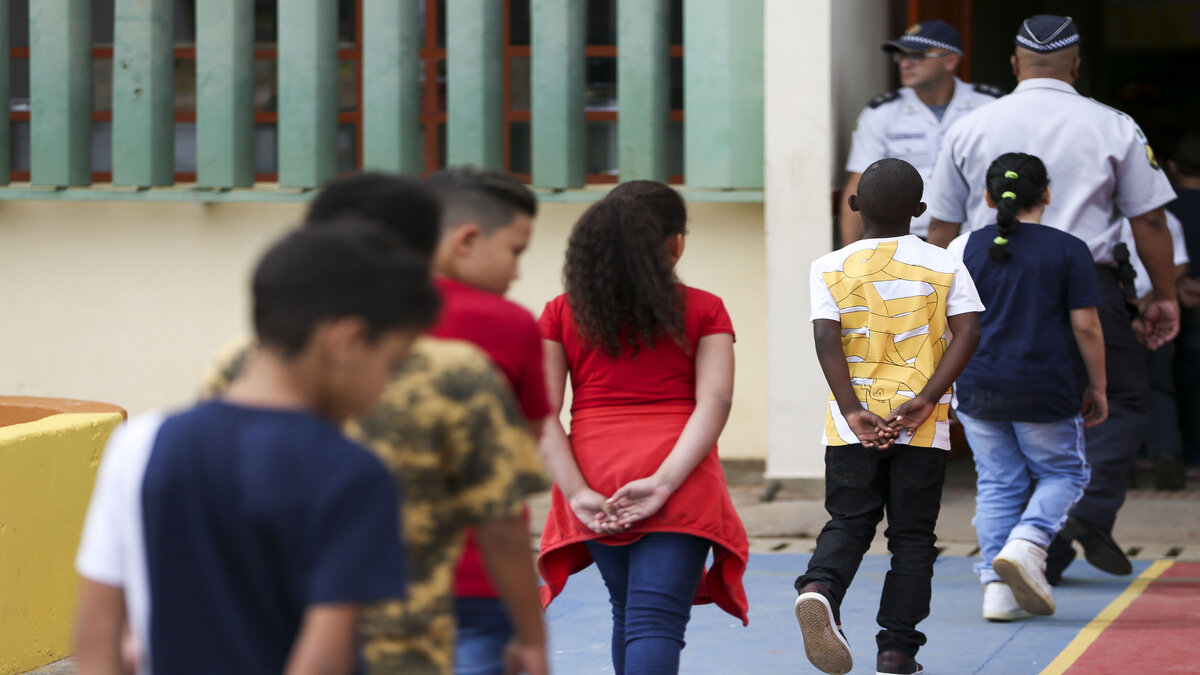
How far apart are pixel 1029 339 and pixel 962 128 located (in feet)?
3.70

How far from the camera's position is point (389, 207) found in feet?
7.63

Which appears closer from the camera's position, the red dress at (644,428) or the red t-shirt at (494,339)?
the red t-shirt at (494,339)

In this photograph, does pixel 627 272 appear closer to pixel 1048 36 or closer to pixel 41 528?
pixel 41 528

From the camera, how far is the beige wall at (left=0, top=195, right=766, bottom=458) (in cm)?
931

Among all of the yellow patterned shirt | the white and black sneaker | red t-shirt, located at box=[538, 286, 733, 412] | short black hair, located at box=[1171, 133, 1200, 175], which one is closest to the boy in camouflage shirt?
red t-shirt, located at box=[538, 286, 733, 412]

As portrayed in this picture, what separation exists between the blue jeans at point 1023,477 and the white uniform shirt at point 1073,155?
89 centimetres

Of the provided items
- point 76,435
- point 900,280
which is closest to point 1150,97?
point 900,280

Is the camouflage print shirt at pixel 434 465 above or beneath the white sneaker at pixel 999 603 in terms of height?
above

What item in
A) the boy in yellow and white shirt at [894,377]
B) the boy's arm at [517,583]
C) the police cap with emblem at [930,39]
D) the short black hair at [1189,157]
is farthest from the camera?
the short black hair at [1189,157]

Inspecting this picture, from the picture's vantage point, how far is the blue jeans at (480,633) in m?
2.77

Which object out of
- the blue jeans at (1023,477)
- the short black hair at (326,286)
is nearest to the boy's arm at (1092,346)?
the blue jeans at (1023,477)

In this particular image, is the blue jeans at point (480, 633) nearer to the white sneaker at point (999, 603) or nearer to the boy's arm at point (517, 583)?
the boy's arm at point (517, 583)

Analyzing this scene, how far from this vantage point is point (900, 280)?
15.4 feet

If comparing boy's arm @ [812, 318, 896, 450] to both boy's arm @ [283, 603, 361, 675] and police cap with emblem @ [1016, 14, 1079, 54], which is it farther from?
boy's arm @ [283, 603, 361, 675]
